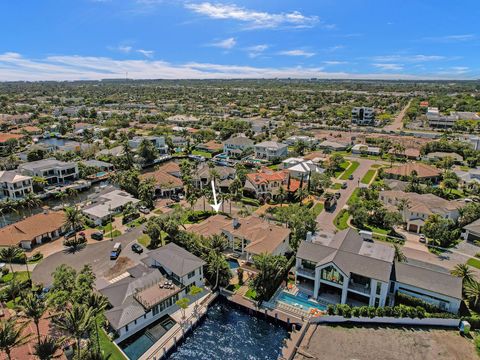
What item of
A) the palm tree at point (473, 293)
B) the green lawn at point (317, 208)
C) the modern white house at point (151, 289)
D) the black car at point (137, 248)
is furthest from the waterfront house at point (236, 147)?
the palm tree at point (473, 293)

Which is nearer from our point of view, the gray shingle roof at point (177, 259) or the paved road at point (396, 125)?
the gray shingle roof at point (177, 259)

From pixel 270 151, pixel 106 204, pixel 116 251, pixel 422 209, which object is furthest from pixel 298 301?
pixel 270 151

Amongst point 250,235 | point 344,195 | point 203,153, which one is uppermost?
point 250,235

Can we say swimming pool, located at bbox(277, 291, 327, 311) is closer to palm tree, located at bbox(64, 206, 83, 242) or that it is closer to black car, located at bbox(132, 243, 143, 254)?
black car, located at bbox(132, 243, 143, 254)

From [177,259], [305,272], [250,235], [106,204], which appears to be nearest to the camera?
[305,272]

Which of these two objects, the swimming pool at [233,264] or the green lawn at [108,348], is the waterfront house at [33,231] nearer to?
the green lawn at [108,348]

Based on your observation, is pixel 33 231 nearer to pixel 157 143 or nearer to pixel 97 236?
pixel 97 236

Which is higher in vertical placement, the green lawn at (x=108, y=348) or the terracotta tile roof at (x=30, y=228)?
the terracotta tile roof at (x=30, y=228)
